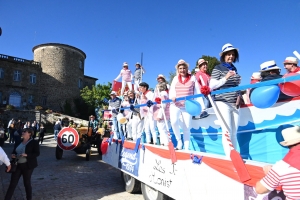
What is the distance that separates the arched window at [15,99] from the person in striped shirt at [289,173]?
3933cm

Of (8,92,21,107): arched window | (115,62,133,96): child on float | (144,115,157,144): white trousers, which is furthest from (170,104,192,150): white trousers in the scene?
(8,92,21,107): arched window

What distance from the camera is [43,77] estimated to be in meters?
36.8

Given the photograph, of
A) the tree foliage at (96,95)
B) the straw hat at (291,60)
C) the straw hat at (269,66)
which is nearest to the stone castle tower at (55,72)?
the tree foliage at (96,95)

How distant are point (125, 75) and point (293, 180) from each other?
8.30 metres

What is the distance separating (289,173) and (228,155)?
36.9 inches

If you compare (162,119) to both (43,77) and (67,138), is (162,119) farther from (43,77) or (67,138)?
(43,77)

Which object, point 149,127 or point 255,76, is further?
point 149,127

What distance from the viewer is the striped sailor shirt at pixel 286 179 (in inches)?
61.6

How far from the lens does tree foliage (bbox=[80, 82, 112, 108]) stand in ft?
119

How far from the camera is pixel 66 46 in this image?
37.8 metres

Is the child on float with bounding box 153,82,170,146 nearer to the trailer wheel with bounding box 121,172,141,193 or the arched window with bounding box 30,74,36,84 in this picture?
the trailer wheel with bounding box 121,172,141,193

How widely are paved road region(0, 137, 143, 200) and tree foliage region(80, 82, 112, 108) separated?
1116 inches

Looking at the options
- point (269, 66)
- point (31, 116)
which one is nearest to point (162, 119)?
point (269, 66)

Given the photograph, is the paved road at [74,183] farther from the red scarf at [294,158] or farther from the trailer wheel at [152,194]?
the red scarf at [294,158]
